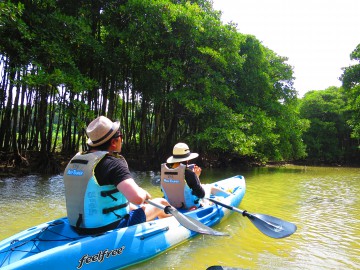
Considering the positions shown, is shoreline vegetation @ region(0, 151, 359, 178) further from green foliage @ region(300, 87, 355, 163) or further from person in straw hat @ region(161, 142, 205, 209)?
green foliage @ region(300, 87, 355, 163)

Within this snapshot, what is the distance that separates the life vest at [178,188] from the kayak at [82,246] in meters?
0.82

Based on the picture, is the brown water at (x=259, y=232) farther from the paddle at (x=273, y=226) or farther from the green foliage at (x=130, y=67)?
the green foliage at (x=130, y=67)

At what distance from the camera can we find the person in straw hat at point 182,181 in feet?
14.2

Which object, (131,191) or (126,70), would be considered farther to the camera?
(126,70)

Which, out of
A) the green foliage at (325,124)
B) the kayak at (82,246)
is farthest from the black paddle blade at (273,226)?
the green foliage at (325,124)

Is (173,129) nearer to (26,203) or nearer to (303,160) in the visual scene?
(26,203)

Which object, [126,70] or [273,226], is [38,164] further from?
[273,226]

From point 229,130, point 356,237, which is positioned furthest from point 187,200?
point 229,130

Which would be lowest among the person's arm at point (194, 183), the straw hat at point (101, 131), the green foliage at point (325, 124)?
the person's arm at point (194, 183)

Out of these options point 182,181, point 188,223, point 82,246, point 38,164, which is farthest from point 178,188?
point 38,164

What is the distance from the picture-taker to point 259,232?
4.49 metres

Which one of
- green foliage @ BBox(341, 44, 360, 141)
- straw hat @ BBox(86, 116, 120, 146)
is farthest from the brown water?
green foliage @ BBox(341, 44, 360, 141)

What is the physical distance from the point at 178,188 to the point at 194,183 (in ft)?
0.84

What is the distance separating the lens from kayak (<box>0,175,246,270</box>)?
2.54 metres
